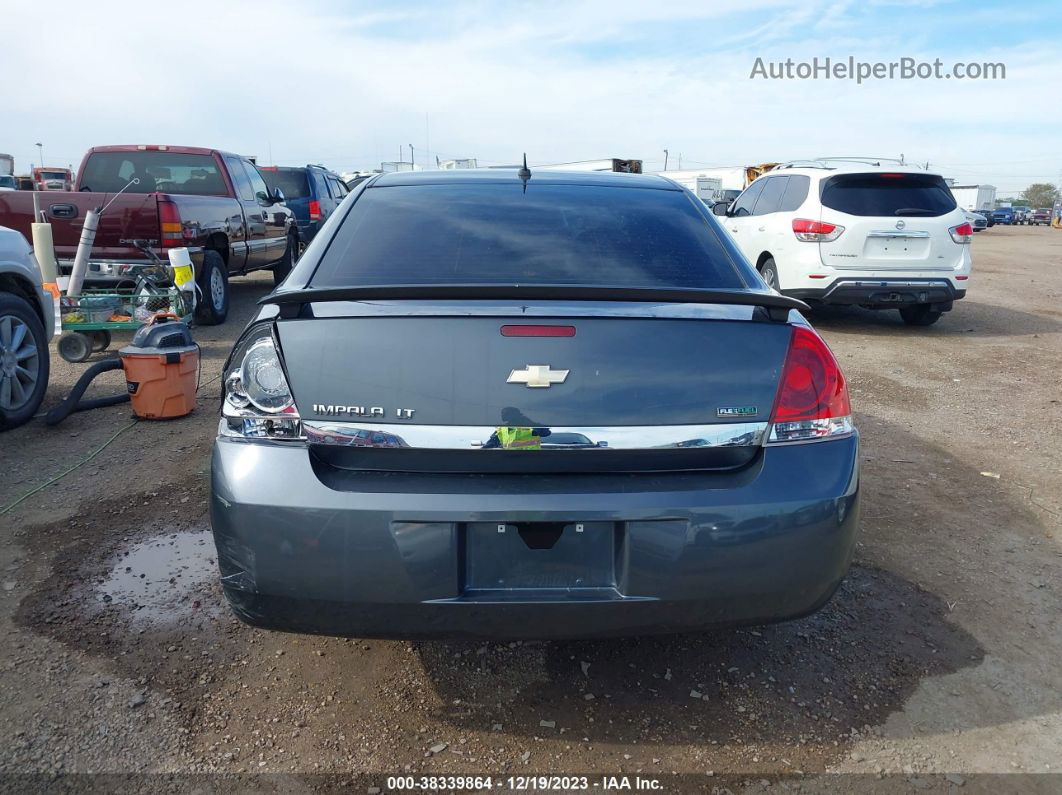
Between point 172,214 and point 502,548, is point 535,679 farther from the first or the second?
point 172,214

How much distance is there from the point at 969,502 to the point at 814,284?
5306mm

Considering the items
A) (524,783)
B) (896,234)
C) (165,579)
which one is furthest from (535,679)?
(896,234)

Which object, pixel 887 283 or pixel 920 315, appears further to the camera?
pixel 920 315

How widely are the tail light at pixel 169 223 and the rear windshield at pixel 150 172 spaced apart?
164 cm

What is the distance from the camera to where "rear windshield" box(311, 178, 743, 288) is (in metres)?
2.78

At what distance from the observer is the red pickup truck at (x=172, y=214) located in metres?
8.05

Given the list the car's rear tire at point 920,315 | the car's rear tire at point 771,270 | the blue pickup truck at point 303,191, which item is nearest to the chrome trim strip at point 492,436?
the car's rear tire at point 771,270

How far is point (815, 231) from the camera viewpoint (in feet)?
30.7

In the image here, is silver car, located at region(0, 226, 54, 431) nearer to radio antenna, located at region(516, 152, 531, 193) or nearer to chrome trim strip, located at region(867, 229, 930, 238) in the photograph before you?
radio antenna, located at region(516, 152, 531, 193)

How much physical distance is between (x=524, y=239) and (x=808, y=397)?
1.15 meters

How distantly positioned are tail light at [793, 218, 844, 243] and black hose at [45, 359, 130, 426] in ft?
23.3

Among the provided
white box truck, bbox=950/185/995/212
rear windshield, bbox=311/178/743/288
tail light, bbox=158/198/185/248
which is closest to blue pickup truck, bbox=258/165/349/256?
tail light, bbox=158/198/185/248

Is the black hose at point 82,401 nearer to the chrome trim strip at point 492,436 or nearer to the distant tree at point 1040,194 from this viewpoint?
the chrome trim strip at point 492,436

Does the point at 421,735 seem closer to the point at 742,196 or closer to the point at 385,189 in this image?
the point at 385,189
